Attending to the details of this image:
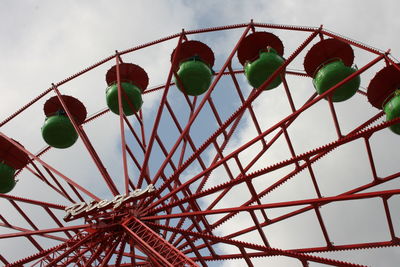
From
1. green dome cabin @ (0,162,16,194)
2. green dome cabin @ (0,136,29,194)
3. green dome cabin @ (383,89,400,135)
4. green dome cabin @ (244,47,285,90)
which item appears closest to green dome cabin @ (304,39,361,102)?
green dome cabin @ (244,47,285,90)

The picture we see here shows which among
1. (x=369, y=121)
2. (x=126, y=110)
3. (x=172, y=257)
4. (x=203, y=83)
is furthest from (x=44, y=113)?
(x=369, y=121)

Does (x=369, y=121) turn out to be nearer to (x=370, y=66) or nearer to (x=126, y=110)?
(x=370, y=66)

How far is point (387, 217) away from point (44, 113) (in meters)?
10.7

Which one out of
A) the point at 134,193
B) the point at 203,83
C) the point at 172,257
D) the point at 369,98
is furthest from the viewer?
the point at 203,83

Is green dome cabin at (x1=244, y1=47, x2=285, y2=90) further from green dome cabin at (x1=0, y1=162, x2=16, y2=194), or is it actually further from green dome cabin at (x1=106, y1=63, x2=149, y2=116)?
green dome cabin at (x1=0, y1=162, x2=16, y2=194)

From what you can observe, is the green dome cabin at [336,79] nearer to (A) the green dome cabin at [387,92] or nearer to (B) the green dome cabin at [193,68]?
(A) the green dome cabin at [387,92]

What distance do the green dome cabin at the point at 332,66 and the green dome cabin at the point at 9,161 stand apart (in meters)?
9.30

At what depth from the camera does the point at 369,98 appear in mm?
14688

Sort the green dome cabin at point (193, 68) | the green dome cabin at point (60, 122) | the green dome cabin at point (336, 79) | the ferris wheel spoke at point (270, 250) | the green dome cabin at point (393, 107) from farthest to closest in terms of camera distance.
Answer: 1. the green dome cabin at point (60, 122)
2. the green dome cabin at point (193, 68)
3. the green dome cabin at point (336, 79)
4. the green dome cabin at point (393, 107)
5. the ferris wheel spoke at point (270, 250)

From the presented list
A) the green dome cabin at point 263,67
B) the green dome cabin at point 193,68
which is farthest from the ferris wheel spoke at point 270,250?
the green dome cabin at point 263,67

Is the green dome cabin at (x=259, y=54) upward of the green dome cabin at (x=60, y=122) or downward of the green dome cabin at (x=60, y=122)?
upward

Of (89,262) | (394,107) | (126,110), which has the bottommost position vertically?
(89,262)

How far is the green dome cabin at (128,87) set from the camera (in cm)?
1628

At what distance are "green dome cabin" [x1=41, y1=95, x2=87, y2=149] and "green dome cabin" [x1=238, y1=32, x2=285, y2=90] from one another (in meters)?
5.60
